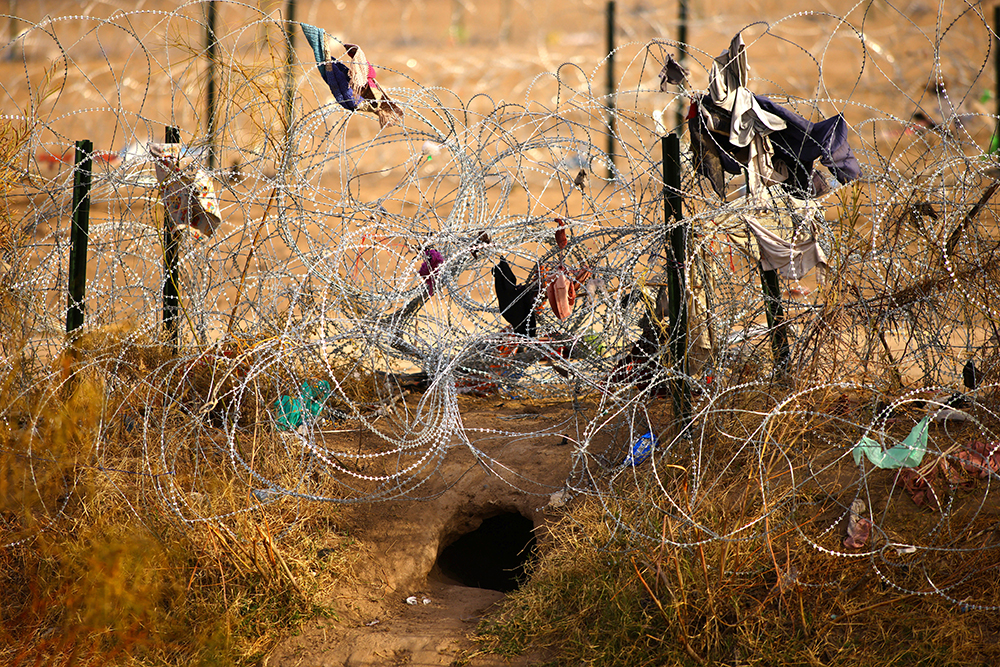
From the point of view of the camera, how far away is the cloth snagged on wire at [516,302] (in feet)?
14.4

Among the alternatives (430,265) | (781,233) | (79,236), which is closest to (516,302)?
(430,265)

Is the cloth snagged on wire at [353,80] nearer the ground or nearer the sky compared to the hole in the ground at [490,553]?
nearer the sky

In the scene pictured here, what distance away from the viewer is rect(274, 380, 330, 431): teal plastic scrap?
4047 mm

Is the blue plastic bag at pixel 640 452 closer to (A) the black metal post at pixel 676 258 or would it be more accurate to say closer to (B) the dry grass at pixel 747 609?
(A) the black metal post at pixel 676 258

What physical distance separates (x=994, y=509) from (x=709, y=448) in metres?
1.03

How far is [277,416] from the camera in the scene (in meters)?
4.03

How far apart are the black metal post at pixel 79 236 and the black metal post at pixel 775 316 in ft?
10.3

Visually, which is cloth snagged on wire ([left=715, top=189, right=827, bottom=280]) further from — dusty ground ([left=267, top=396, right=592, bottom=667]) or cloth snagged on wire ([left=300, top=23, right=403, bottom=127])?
cloth snagged on wire ([left=300, top=23, right=403, bottom=127])

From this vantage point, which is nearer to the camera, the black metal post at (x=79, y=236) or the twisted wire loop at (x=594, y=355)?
the twisted wire loop at (x=594, y=355)

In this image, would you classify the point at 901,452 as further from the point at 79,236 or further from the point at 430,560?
the point at 79,236

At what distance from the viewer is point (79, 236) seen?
4160 millimetres

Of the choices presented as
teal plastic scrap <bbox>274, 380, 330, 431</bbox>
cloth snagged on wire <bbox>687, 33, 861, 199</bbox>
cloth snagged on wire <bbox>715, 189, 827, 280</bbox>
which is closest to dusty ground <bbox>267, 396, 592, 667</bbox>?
teal plastic scrap <bbox>274, 380, 330, 431</bbox>

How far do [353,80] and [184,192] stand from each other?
101cm

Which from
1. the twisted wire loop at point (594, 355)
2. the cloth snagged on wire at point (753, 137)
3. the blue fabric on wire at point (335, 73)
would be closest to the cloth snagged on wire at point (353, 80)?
the blue fabric on wire at point (335, 73)
